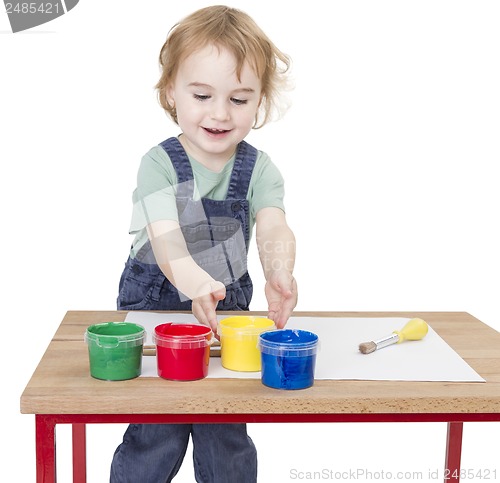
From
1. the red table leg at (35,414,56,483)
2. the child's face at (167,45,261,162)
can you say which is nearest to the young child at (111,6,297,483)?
the child's face at (167,45,261,162)

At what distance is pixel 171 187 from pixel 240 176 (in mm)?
169

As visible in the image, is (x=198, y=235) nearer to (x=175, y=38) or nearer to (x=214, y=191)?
(x=214, y=191)

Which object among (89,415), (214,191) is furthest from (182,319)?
(89,415)

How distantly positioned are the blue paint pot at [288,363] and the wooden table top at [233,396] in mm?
19

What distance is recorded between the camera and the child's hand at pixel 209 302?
185cm

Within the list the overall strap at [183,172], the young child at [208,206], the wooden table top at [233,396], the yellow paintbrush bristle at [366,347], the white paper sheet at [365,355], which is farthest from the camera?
the overall strap at [183,172]

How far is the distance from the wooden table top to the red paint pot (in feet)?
0.06

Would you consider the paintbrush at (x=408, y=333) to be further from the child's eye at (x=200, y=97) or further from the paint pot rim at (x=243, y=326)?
the child's eye at (x=200, y=97)

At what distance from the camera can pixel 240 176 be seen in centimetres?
219

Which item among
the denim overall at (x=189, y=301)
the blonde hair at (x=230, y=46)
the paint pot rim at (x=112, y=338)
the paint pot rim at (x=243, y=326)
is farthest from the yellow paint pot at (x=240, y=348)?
the blonde hair at (x=230, y=46)

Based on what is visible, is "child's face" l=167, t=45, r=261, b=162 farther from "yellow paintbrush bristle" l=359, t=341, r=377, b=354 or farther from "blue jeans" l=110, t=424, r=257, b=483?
"blue jeans" l=110, t=424, r=257, b=483

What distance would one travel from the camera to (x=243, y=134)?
2096 mm

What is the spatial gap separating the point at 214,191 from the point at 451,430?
859 millimetres

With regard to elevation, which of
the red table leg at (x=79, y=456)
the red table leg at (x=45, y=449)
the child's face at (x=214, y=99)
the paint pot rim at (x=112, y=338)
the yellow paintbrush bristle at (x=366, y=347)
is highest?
the child's face at (x=214, y=99)
